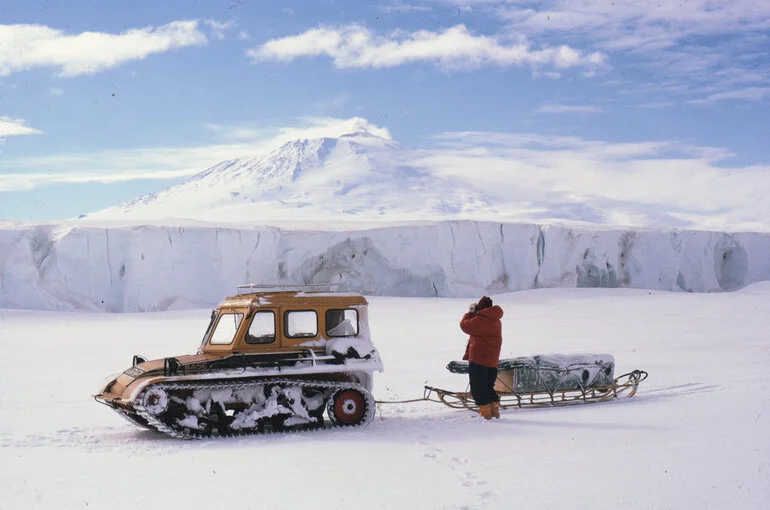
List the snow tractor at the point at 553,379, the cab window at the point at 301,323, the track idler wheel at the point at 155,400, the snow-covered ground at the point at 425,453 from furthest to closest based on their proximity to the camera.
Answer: the snow tractor at the point at 553,379
the cab window at the point at 301,323
the track idler wheel at the point at 155,400
the snow-covered ground at the point at 425,453

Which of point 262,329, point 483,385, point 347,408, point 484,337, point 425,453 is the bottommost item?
point 425,453

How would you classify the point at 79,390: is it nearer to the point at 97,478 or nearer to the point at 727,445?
the point at 97,478

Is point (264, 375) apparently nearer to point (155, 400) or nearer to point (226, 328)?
point (226, 328)

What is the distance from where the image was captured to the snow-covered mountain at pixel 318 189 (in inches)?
3024

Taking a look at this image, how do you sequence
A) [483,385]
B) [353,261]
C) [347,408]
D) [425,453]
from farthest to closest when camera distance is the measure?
[353,261], [483,385], [347,408], [425,453]

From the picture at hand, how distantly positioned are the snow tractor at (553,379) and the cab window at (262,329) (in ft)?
6.70

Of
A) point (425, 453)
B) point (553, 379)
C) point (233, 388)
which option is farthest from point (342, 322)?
point (553, 379)

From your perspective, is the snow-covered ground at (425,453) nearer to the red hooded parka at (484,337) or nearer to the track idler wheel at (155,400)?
the track idler wheel at (155,400)

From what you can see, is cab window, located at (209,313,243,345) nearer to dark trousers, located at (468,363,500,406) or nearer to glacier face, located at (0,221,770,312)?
dark trousers, located at (468,363,500,406)

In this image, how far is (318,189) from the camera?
8650cm

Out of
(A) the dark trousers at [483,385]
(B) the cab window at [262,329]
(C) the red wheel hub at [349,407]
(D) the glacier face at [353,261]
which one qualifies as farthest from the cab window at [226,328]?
(D) the glacier face at [353,261]

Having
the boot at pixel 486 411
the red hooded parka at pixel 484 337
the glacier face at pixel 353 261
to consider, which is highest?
the glacier face at pixel 353 261

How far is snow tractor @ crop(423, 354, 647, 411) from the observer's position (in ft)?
31.4

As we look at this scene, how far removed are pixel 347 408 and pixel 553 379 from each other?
8.78 feet
